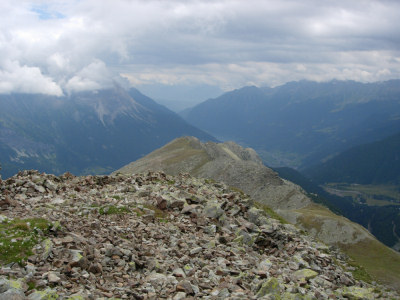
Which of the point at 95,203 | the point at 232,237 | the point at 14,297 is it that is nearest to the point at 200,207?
the point at 232,237

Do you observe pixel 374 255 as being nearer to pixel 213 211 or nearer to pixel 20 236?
pixel 213 211

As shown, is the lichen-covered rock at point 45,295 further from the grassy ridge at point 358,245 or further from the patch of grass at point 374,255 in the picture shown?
the grassy ridge at point 358,245

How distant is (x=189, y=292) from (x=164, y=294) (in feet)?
3.88

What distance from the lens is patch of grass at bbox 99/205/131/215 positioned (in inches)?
969

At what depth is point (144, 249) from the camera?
67.1ft

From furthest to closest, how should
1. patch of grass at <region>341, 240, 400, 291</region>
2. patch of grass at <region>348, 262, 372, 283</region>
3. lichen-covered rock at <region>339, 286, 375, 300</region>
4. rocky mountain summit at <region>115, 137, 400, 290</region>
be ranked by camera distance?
rocky mountain summit at <region>115, 137, 400, 290</region>, patch of grass at <region>341, 240, 400, 291</region>, patch of grass at <region>348, 262, 372, 283</region>, lichen-covered rock at <region>339, 286, 375, 300</region>

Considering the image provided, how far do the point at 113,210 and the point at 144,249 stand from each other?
5.73 m

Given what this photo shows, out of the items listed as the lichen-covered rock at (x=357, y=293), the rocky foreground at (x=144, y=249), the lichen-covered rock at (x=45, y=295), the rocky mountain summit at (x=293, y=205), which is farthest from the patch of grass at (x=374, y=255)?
the lichen-covered rock at (x=45, y=295)

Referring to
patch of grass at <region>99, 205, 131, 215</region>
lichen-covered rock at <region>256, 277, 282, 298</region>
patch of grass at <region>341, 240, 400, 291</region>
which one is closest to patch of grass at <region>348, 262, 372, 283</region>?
lichen-covered rock at <region>256, 277, 282, 298</region>

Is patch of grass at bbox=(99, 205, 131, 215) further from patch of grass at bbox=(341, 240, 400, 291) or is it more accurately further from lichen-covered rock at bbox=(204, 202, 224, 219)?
patch of grass at bbox=(341, 240, 400, 291)

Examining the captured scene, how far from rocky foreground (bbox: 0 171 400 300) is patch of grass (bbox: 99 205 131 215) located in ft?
0.24

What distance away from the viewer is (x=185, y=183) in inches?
1527

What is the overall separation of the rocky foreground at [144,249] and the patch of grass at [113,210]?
0.07 meters

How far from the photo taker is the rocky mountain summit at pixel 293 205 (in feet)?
291
